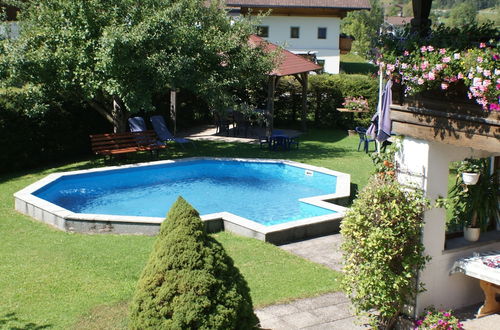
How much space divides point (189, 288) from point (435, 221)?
3349 mm

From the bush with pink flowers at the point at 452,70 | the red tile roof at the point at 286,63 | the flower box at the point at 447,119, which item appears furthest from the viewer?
the red tile roof at the point at 286,63

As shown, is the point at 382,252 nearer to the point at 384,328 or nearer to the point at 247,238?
the point at 384,328

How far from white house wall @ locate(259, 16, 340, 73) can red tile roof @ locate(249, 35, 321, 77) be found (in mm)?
21932

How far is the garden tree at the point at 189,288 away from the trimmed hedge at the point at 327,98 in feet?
63.3

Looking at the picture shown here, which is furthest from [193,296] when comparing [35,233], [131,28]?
[131,28]

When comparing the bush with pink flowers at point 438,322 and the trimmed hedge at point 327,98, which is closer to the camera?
→ the bush with pink flowers at point 438,322

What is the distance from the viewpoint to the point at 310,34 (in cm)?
4638

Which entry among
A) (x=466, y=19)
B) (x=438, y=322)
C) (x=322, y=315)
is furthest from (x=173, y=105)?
(x=438, y=322)

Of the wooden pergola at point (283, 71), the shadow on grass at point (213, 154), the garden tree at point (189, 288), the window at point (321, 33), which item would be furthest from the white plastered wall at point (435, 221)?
the window at point (321, 33)

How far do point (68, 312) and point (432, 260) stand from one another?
16.1ft

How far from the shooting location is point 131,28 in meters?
16.9

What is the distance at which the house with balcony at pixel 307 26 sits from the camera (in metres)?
45.9

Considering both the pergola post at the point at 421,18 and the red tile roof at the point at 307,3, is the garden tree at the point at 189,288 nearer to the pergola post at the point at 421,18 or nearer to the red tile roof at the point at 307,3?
the pergola post at the point at 421,18

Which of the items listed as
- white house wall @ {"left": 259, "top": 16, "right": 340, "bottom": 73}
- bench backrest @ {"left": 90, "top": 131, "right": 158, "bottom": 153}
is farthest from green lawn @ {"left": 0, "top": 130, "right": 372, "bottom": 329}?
white house wall @ {"left": 259, "top": 16, "right": 340, "bottom": 73}
